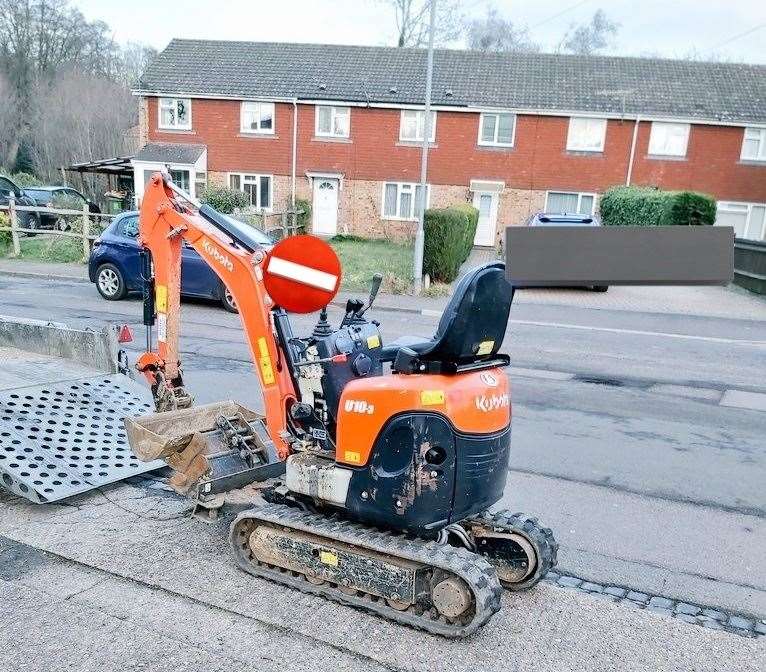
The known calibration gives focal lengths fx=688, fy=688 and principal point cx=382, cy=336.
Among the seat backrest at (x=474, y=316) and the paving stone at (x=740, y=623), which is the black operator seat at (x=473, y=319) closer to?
the seat backrest at (x=474, y=316)

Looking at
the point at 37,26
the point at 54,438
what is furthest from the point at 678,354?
the point at 37,26

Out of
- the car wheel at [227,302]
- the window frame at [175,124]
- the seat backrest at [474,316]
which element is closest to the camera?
the seat backrest at [474,316]

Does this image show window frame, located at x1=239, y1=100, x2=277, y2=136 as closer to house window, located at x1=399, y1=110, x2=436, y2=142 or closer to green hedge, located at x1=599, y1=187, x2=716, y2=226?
house window, located at x1=399, y1=110, x2=436, y2=142

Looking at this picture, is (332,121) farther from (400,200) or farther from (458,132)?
(458,132)

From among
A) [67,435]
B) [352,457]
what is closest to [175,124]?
[67,435]

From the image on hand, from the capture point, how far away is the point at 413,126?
28.8 metres

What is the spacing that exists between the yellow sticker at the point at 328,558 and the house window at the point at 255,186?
27.3 metres

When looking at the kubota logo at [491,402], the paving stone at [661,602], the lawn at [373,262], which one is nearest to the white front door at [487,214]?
the lawn at [373,262]

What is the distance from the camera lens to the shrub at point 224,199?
26.0 meters

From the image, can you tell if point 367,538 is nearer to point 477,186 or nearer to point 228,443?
point 228,443

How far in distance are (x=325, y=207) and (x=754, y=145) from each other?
17.6 m

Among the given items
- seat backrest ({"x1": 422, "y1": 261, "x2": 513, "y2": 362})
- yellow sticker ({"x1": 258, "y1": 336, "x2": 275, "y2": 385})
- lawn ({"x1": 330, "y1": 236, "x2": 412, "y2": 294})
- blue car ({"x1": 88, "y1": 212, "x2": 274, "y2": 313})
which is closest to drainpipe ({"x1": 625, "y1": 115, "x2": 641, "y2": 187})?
lawn ({"x1": 330, "y1": 236, "x2": 412, "y2": 294})

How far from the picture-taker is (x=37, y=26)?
5141cm

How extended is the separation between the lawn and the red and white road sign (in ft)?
43.2
